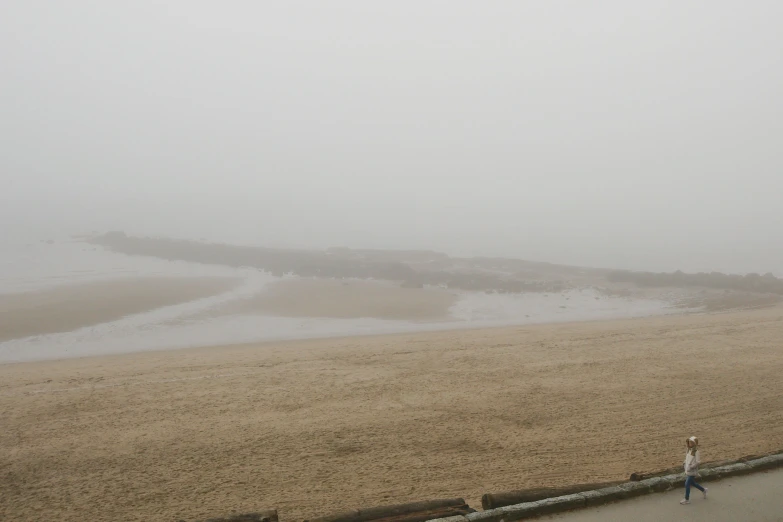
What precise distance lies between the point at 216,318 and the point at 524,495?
19542mm

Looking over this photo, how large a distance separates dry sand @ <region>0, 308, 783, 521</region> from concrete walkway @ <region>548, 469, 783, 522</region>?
1920mm

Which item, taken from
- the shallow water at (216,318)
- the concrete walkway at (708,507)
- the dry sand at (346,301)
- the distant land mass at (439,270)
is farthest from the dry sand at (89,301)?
the concrete walkway at (708,507)

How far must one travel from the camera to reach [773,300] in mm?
27016

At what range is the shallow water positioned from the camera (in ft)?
61.6

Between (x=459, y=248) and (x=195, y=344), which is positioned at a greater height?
(x=459, y=248)

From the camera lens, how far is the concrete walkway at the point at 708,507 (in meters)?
6.02

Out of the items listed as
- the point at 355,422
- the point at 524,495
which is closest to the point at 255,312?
the point at 355,422

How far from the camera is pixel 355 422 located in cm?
1046

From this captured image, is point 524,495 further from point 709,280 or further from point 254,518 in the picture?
point 709,280

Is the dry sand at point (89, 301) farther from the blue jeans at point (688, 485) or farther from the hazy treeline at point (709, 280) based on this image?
the hazy treeline at point (709, 280)

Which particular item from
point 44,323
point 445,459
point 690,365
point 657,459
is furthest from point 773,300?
point 44,323

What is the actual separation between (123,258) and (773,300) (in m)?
47.5

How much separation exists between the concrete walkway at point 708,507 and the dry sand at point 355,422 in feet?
6.30

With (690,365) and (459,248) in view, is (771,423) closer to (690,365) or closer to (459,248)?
(690,365)
